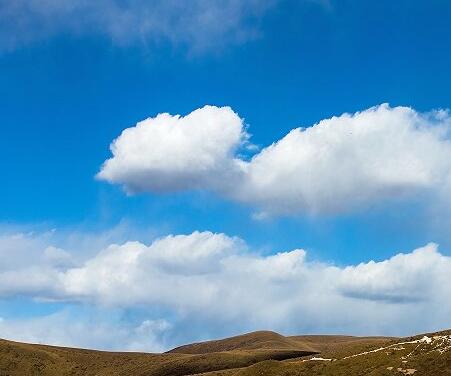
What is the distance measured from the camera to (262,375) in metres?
97.6

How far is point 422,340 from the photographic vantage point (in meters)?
88.5

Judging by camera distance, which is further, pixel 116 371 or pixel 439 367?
pixel 116 371

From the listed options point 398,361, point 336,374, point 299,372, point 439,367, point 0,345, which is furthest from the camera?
point 0,345

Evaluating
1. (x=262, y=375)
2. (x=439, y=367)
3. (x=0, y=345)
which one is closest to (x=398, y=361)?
(x=439, y=367)

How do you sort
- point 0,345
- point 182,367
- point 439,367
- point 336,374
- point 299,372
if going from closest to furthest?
point 439,367 < point 336,374 < point 299,372 < point 182,367 < point 0,345

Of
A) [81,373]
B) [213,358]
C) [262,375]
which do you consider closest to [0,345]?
[81,373]

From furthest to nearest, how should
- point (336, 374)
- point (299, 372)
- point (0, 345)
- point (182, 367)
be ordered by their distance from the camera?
point (0, 345), point (182, 367), point (299, 372), point (336, 374)

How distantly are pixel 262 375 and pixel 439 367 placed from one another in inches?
1314

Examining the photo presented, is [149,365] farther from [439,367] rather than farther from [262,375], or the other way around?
[439,367]

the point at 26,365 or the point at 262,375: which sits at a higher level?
the point at 26,365

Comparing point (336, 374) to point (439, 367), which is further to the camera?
point (336, 374)

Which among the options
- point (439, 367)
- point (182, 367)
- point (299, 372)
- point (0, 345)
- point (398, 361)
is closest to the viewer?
point (439, 367)

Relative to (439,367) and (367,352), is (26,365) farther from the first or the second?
(439,367)

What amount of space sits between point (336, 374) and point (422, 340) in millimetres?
14683
